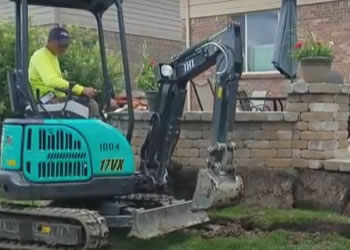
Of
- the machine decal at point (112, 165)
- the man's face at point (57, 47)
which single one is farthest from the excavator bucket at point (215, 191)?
the man's face at point (57, 47)

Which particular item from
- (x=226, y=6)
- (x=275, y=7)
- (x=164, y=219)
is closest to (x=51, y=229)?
(x=164, y=219)

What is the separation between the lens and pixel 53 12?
1598 cm

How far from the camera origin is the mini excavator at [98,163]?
6016 mm

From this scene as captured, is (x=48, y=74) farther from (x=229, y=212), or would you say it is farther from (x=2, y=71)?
(x=2, y=71)

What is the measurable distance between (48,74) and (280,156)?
2934mm

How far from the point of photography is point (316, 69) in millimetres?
7766

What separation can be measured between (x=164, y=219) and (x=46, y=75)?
171cm

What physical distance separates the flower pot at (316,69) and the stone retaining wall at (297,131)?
106 mm

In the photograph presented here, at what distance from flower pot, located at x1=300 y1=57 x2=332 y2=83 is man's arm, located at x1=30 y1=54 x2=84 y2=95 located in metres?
2.74

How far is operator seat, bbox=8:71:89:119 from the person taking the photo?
6141 millimetres

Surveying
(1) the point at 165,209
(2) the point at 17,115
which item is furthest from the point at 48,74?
(1) the point at 165,209

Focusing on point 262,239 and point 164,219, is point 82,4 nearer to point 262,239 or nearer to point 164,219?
point 164,219

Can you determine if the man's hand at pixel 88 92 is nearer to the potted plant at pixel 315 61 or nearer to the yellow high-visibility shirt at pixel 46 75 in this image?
the yellow high-visibility shirt at pixel 46 75

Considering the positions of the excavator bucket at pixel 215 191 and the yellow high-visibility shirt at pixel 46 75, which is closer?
the yellow high-visibility shirt at pixel 46 75
